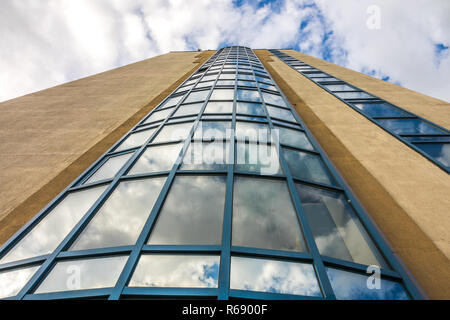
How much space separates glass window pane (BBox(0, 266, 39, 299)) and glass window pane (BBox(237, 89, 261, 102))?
896 centimetres

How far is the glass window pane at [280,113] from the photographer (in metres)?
9.09

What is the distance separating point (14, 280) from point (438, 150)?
13006mm

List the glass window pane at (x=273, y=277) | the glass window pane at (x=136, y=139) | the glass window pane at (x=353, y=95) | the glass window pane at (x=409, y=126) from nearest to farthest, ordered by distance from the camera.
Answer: the glass window pane at (x=273, y=277) → the glass window pane at (x=136, y=139) → the glass window pane at (x=409, y=126) → the glass window pane at (x=353, y=95)

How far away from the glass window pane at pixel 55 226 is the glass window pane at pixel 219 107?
513 cm

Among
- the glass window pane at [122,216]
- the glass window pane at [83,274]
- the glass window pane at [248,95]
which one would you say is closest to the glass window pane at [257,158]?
the glass window pane at [122,216]

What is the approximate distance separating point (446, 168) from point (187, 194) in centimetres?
841

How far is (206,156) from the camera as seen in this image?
602 centimetres

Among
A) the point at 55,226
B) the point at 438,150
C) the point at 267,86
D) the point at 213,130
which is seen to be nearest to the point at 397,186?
the point at 438,150

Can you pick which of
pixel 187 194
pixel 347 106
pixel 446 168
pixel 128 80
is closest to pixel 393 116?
pixel 347 106

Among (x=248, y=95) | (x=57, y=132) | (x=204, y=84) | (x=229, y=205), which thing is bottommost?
(x=229, y=205)

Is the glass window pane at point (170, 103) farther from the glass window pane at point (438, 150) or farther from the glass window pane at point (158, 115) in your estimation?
the glass window pane at point (438, 150)

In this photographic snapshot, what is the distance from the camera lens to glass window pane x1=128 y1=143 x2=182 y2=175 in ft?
19.3

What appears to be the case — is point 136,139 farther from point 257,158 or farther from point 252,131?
point 257,158
